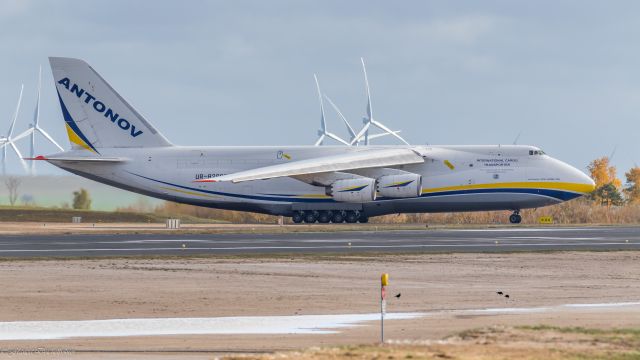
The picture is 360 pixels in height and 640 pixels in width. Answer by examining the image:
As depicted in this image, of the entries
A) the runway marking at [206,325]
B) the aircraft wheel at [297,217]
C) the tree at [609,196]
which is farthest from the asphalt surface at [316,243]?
the tree at [609,196]

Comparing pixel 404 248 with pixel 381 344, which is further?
pixel 404 248

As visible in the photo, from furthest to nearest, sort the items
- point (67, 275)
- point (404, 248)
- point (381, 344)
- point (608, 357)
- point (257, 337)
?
1. point (404, 248)
2. point (67, 275)
3. point (257, 337)
4. point (381, 344)
5. point (608, 357)

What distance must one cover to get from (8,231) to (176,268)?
84.1ft

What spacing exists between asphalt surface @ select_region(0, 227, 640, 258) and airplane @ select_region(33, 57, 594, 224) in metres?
11.6

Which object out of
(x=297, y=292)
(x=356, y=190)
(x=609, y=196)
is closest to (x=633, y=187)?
(x=609, y=196)

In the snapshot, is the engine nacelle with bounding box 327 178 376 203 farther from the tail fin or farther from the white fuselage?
the tail fin

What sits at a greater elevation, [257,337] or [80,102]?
[80,102]

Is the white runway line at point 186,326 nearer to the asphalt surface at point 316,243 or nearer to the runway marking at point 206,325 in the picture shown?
the runway marking at point 206,325

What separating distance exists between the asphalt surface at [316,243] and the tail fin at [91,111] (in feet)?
64.5

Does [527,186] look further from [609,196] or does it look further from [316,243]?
[609,196]

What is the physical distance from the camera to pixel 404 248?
3966 centimetres

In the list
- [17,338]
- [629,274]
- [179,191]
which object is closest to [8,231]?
[179,191]

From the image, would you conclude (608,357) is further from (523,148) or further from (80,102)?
(80,102)

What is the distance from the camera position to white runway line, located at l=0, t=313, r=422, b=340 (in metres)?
18.8
